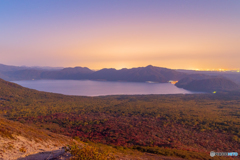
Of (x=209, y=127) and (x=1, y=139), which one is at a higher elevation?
(x=1, y=139)

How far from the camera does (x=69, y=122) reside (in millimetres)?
25266

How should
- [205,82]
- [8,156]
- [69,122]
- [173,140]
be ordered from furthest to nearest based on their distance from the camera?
[205,82]
[69,122]
[173,140]
[8,156]

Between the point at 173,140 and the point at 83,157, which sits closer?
the point at 83,157

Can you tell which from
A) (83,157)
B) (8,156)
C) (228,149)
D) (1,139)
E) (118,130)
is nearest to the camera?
(83,157)

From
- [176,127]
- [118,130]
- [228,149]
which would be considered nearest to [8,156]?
[118,130]

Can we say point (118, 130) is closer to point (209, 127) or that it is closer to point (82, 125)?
point (82, 125)

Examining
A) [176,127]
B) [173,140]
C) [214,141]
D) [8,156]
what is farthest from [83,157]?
[176,127]

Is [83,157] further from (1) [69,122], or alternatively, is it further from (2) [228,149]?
(1) [69,122]

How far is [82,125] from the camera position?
2405cm

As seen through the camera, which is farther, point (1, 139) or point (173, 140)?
point (173, 140)

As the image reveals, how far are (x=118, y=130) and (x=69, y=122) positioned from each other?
962 cm

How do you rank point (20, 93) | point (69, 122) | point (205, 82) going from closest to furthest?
1. point (69, 122)
2. point (20, 93)
3. point (205, 82)

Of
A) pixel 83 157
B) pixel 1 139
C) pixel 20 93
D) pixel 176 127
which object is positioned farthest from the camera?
pixel 20 93

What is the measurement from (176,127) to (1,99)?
50.4 metres
